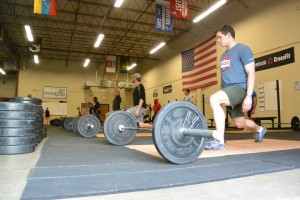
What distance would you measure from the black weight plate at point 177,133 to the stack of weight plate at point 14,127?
1.77 meters

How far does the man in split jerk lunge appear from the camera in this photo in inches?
93.3

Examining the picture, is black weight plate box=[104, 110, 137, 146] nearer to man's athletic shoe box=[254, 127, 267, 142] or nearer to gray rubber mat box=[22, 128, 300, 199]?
gray rubber mat box=[22, 128, 300, 199]

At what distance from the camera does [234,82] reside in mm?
2621

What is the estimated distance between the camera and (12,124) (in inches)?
112

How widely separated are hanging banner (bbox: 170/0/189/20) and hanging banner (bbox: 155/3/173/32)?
894mm

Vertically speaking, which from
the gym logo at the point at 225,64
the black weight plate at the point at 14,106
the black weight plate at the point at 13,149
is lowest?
the black weight plate at the point at 13,149

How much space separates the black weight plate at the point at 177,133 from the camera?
191 cm

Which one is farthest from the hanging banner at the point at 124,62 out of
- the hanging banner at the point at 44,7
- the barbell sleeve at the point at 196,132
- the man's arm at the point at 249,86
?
the barbell sleeve at the point at 196,132

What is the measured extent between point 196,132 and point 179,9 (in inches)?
301

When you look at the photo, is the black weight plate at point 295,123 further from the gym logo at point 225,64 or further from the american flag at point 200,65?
the gym logo at point 225,64

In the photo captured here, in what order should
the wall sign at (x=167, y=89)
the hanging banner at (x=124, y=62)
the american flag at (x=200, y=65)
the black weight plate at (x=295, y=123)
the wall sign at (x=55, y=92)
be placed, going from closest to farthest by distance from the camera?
the black weight plate at (x=295, y=123), the american flag at (x=200, y=65), the wall sign at (x=167, y=89), the hanging banner at (x=124, y=62), the wall sign at (x=55, y=92)

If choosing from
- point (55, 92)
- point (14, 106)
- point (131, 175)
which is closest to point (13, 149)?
point (14, 106)

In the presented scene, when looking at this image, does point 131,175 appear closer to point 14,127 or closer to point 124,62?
point 14,127

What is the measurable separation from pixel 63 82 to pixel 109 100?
373 cm
